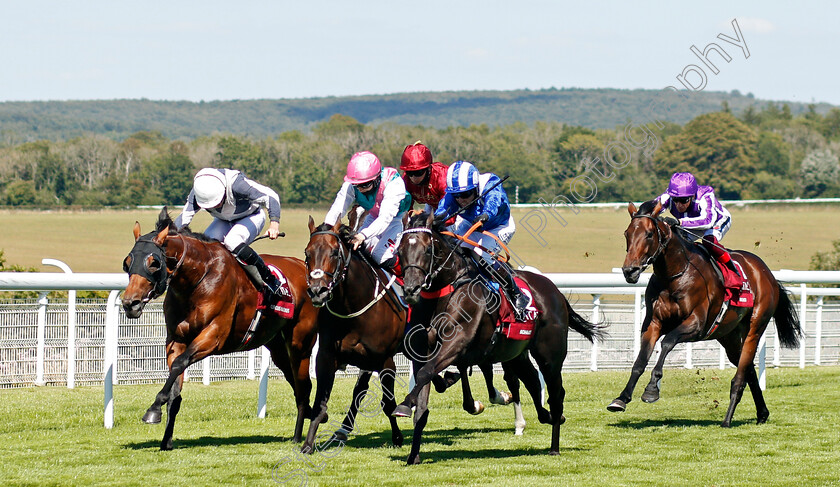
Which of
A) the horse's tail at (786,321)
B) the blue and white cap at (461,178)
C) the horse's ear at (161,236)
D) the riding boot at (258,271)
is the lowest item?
the horse's tail at (786,321)

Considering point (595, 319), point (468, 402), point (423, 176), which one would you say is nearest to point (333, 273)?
point (423, 176)

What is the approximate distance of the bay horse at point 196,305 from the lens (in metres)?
5.61

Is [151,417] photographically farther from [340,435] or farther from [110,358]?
[110,358]

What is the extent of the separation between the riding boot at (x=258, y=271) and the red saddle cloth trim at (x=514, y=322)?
1446 millimetres

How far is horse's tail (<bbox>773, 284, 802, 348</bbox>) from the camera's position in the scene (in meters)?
8.61

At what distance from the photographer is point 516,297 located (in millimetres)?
6125

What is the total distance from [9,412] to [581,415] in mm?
4244

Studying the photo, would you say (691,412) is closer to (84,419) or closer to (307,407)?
(307,407)

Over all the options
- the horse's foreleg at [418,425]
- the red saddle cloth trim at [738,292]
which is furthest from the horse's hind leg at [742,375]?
the horse's foreleg at [418,425]

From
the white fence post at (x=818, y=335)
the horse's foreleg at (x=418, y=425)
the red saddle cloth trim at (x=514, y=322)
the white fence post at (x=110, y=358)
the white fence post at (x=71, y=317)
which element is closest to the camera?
the horse's foreleg at (x=418, y=425)

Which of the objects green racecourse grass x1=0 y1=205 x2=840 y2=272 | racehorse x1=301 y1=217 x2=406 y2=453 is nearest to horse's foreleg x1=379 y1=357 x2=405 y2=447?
racehorse x1=301 y1=217 x2=406 y2=453

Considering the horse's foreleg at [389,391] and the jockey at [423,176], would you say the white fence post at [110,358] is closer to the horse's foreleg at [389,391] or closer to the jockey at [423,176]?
the horse's foreleg at [389,391]

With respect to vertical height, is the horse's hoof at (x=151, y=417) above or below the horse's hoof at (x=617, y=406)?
above

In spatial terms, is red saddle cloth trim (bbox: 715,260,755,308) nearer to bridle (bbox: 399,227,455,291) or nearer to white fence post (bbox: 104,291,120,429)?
bridle (bbox: 399,227,455,291)
